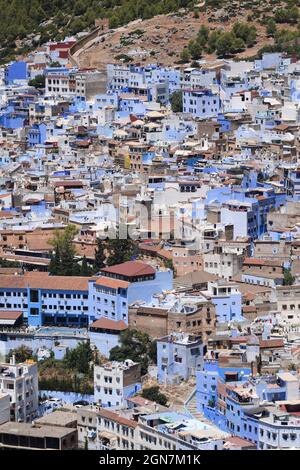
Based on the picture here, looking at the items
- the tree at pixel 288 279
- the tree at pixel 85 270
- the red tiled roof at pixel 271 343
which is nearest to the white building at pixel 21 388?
the red tiled roof at pixel 271 343

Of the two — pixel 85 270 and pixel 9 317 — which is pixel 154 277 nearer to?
pixel 85 270

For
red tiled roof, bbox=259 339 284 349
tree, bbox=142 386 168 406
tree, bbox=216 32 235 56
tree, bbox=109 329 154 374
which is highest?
tree, bbox=216 32 235 56

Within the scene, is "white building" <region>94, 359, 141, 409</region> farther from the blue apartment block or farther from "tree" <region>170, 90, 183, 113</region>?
"tree" <region>170, 90, 183, 113</region>

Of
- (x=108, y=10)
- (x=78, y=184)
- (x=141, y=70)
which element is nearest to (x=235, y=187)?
(x=78, y=184)

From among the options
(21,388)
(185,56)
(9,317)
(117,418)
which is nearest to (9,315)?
(9,317)

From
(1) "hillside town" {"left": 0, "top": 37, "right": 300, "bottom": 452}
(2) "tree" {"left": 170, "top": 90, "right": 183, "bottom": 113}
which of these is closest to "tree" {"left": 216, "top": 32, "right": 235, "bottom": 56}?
(2) "tree" {"left": 170, "top": 90, "right": 183, "bottom": 113}

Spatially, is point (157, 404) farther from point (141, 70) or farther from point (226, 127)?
point (141, 70)

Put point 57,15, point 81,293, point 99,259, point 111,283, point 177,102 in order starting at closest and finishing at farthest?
point 111,283 → point 81,293 → point 99,259 → point 177,102 → point 57,15
